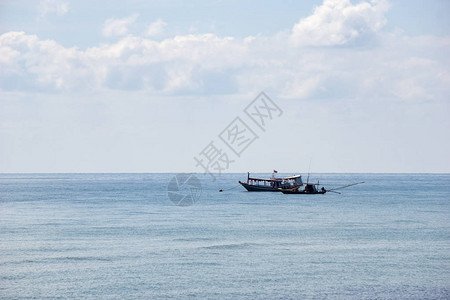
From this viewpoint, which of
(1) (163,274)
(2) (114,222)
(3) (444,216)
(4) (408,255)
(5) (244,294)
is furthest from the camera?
(3) (444,216)

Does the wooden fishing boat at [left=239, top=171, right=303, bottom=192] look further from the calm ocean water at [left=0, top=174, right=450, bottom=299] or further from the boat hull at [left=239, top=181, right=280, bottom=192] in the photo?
the calm ocean water at [left=0, top=174, right=450, bottom=299]

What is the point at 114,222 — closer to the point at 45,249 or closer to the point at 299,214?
the point at 45,249

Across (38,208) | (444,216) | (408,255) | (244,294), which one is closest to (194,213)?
(38,208)

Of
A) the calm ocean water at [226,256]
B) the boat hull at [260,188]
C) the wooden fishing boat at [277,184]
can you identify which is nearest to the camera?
the calm ocean water at [226,256]

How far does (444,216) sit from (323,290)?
62.4 metres

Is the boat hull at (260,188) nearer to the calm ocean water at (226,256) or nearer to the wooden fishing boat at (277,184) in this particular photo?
the wooden fishing boat at (277,184)

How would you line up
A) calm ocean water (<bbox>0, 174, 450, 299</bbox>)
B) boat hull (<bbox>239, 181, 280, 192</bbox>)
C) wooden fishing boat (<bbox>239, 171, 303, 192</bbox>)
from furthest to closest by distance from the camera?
1. boat hull (<bbox>239, 181, 280, 192</bbox>)
2. wooden fishing boat (<bbox>239, 171, 303, 192</bbox>)
3. calm ocean water (<bbox>0, 174, 450, 299</bbox>)

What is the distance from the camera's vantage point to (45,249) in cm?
6694

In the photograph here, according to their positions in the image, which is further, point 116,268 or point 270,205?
point 270,205

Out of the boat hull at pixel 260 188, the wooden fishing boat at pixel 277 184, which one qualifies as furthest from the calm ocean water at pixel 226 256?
the boat hull at pixel 260 188

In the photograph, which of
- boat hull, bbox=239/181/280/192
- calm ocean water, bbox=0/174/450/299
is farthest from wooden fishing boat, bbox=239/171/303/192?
calm ocean water, bbox=0/174/450/299

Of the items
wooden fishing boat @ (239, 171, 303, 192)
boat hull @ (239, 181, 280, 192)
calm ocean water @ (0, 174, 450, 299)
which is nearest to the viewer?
calm ocean water @ (0, 174, 450, 299)

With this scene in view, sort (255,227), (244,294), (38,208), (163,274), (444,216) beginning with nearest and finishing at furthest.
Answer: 1. (244,294)
2. (163,274)
3. (255,227)
4. (444,216)
5. (38,208)

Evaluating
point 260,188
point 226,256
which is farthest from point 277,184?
point 226,256
